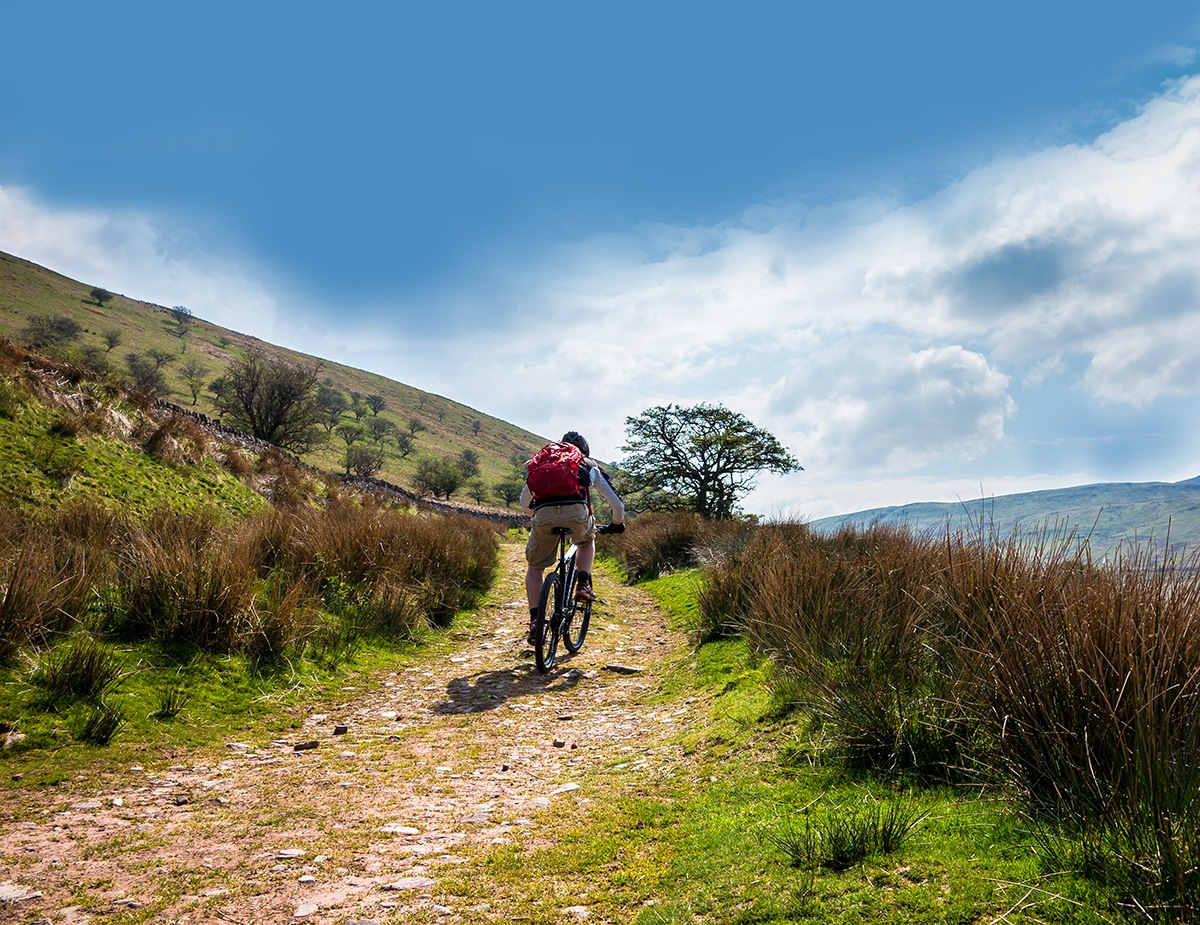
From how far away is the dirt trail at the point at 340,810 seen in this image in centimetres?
240

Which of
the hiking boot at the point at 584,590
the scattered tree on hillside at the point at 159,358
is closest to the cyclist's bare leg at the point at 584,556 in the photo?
Answer: the hiking boot at the point at 584,590

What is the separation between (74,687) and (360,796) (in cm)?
252

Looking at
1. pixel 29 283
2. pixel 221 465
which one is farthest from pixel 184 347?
pixel 221 465

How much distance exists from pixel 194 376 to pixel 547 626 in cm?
8729

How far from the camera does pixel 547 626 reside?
722 cm

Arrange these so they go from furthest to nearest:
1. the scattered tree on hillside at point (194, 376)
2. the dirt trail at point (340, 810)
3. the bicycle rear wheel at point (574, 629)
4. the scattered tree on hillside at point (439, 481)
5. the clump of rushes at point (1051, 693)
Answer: the scattered tree on hillside at point (194, 376) < the scattered tree on hillside at point (439, 481) < the bicycle rear wheel at point (574, 629) < the dirt trail at point (340, 810) < the clump of rushes at point (1051, 693)

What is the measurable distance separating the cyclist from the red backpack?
1.7 inches

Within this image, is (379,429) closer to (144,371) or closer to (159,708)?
(144,371)

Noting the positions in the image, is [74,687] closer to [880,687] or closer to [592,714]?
[592,714]

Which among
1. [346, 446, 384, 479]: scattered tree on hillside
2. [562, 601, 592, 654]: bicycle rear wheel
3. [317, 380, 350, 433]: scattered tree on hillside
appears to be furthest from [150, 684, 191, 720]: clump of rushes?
[317, 380, 350, 433]: scattered tree on hillside

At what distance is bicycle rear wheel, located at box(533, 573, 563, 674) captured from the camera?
22.1 feet

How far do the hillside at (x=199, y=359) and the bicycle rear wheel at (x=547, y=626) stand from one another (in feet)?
121

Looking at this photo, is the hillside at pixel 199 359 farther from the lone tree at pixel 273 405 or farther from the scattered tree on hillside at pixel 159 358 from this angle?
the lone tree at pixel 273 405

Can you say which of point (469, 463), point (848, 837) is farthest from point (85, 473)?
point (469, 463)
